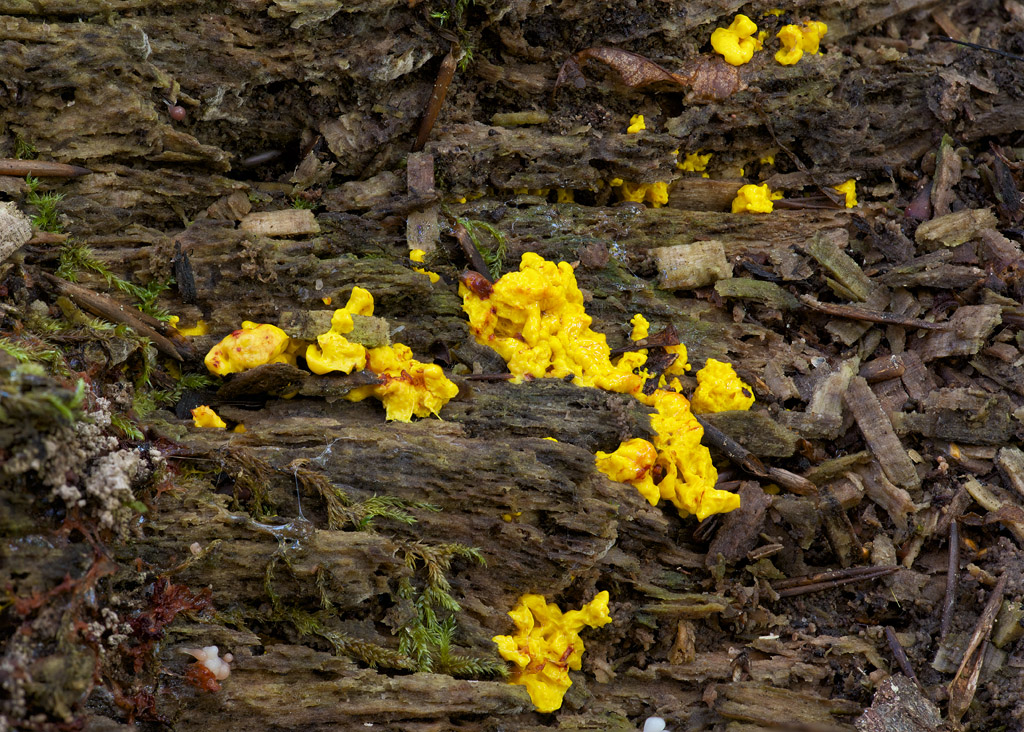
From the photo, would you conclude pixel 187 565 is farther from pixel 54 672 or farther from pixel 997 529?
pixel 997 529

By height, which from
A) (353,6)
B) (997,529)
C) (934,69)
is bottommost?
(997,529)

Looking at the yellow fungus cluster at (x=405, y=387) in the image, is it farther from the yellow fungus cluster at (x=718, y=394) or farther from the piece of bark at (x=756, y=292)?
the piece of bark at (x=756, y=292)

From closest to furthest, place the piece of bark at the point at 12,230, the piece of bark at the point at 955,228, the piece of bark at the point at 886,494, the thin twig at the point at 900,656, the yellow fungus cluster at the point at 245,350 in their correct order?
the piece of bark at the point at 12,230, the yellow fungus cluster at the point at 245,350, the thin twig at the point at 900,656, the piece of bark at the point at 886,494, the piece of bark at the point at 955,228

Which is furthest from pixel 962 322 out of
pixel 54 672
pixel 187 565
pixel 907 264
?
pixel 54 672

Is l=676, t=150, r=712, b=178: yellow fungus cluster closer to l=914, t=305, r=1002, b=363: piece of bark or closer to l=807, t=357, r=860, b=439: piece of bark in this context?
l=807, t=357, r=860, b=439: piece of bark

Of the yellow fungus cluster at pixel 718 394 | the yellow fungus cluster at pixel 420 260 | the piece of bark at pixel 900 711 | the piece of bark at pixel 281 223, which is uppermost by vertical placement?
the piece of bark at pixel 281 223

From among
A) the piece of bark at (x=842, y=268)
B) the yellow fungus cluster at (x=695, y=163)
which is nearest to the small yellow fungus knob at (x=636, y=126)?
the yellow fungus cluster at (x=695, y=163)
